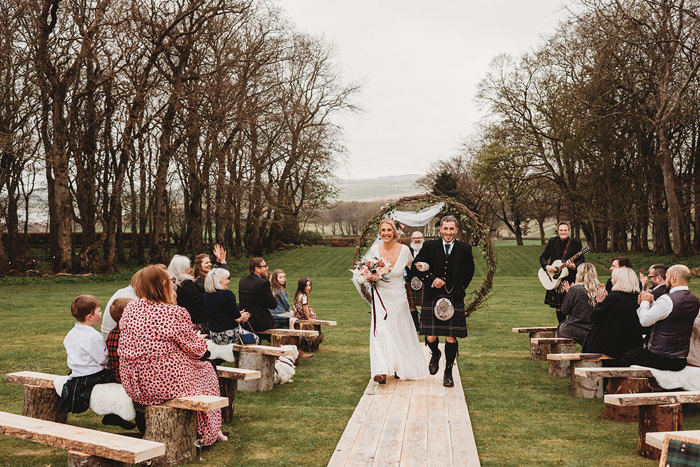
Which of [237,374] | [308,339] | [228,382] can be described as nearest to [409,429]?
[237,374]

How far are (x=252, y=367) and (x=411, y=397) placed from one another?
2.09 m

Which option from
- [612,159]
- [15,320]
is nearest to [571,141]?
[612,159]

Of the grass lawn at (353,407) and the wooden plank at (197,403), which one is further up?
the wooden plank at (197,403)

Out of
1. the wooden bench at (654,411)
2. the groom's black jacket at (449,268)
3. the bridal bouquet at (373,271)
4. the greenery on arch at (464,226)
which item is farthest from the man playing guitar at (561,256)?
the wooden bench at (654,411)

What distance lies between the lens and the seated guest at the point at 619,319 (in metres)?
8.06

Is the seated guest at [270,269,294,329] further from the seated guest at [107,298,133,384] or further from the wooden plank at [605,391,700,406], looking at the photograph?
the wooden plank at [605,391,700,406]

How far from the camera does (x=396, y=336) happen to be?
878 centimetres

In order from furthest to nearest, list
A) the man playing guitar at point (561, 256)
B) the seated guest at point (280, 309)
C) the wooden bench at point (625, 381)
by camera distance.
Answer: the man playing guitar at point (561, 256), the seated guest at point (280, 309), the wooden bench at point (625, 381)

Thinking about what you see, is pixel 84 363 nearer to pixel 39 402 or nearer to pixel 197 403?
pixel 39 402

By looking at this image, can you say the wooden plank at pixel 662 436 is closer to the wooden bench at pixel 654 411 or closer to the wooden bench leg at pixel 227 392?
the wooden bench at pixel 654 411

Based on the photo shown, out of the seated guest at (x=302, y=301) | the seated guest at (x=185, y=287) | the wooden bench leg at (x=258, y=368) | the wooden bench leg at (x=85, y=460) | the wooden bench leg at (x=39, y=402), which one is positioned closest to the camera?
the wooden bench leg at (x=85, y=460)

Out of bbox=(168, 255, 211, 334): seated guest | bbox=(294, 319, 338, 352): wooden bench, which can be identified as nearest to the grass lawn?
bbox=(294, 319, 338, 352): wooden bench

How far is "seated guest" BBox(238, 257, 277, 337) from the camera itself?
9875mm

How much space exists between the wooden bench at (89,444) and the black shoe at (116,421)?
72cm
